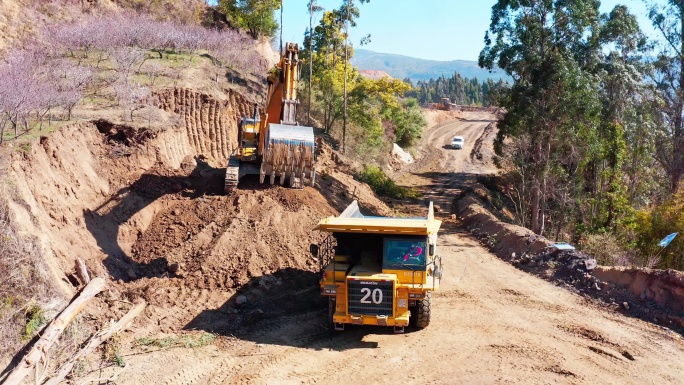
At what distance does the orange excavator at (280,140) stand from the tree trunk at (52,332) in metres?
6.49

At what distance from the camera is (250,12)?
53.5 m

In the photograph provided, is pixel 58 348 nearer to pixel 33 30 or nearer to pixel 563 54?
pixel 563 54

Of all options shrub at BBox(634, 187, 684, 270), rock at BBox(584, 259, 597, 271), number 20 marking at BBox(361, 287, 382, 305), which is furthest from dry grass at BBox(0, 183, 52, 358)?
shrub at BBox(634, 187, 684, 270)

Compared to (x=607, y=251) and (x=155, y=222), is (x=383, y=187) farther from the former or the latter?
(x=155, y=222)

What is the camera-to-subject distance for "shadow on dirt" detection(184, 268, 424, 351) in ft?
43.4

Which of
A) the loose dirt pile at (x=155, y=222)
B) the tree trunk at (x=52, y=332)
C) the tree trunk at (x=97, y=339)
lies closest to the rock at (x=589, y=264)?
the loose dirt pile at (x=155, y=222)

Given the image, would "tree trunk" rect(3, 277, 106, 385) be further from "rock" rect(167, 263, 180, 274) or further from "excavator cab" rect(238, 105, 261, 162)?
"excavator cab" rect(238, 105, 261, 162)

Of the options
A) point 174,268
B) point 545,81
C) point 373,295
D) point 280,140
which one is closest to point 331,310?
point 373,295

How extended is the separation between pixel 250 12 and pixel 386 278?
45442mm

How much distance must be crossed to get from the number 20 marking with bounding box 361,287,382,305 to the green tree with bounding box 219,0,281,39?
44828 millimetres

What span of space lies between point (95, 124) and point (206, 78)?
13720 mm

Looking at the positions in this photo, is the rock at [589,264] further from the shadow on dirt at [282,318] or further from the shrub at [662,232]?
the shadow on dirt at [282,318]

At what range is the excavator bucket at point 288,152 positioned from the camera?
1847 centimetres

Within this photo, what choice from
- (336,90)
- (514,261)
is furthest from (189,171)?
(336,90)
